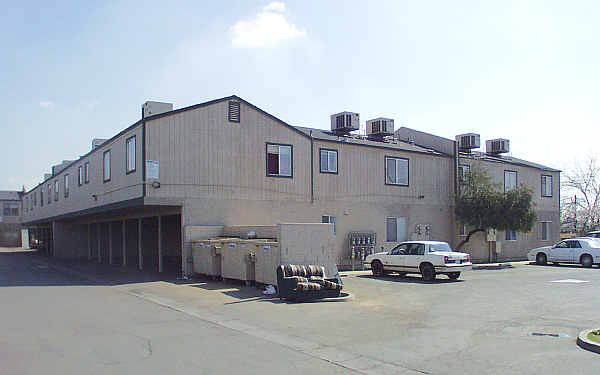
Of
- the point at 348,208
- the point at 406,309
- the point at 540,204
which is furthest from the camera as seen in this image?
the point at 540,204

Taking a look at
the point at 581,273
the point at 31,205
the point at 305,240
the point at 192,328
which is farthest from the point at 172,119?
the point at 31,205

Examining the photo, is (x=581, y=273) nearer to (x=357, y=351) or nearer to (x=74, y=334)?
(x=357, y=351)

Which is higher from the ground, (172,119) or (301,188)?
(172,119)

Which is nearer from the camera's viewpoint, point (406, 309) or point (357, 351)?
point (357, 351)

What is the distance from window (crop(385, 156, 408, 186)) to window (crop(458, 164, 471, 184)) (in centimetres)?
417

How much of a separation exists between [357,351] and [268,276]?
8.08 metres

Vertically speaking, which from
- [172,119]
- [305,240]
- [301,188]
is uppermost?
[172,119]

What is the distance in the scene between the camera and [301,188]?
2453 cm

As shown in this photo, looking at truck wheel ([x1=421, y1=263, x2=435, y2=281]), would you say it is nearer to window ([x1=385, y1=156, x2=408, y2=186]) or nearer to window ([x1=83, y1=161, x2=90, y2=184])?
window ([x1=385, y1=156, x2=408, y2=186])

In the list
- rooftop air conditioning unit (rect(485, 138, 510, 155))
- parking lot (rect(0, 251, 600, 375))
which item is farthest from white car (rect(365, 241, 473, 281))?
rooftop air conditioning unit (rect(485, 138, 510, 155))

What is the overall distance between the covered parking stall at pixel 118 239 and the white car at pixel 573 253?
1936 centimetres

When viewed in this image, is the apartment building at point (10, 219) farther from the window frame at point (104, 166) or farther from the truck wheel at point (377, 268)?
the truck wheel at point (377, 268)

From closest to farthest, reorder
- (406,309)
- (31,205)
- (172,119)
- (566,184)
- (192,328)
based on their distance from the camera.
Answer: (192,328), (406,309), (172,119), (31,205), (566,184)

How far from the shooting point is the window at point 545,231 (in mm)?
36625
